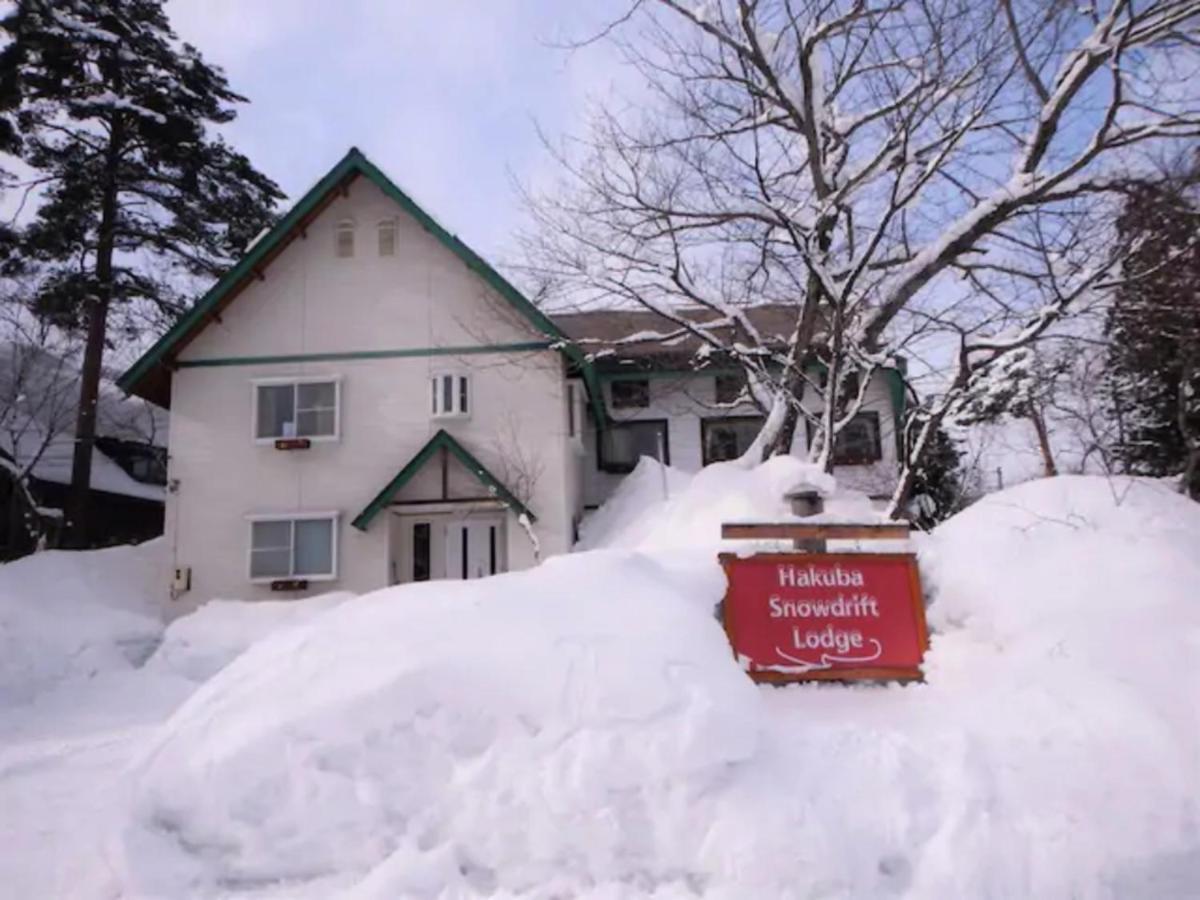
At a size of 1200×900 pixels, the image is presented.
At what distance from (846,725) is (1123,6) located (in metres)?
10.5

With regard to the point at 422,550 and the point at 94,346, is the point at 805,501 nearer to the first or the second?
the point at 422,550

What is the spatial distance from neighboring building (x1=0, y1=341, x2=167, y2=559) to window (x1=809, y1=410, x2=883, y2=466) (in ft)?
50.3

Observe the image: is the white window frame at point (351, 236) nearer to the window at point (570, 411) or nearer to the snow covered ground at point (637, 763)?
the window at point (570, 411)

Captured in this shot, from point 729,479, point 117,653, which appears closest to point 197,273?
point 117,653

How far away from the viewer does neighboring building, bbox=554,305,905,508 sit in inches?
716

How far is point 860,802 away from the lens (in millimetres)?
4477

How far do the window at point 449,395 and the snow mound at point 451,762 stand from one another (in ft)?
32.1

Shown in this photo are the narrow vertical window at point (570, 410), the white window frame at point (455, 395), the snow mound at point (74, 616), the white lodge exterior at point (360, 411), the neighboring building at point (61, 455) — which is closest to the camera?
the snow mound at point (74, 616)

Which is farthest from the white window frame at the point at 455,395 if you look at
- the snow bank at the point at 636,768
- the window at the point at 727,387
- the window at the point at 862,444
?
the snow bank at the point at 636,768

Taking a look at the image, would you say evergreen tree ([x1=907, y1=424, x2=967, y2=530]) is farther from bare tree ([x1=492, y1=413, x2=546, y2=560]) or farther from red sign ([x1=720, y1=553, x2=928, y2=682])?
red sign ([x1=720, y1=553, x2=928, y2=682])

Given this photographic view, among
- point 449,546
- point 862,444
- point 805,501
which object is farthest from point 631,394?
point 805,501

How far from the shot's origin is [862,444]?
18.2 meters

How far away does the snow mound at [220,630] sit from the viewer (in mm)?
11664

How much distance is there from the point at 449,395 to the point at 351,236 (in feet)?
11.6
